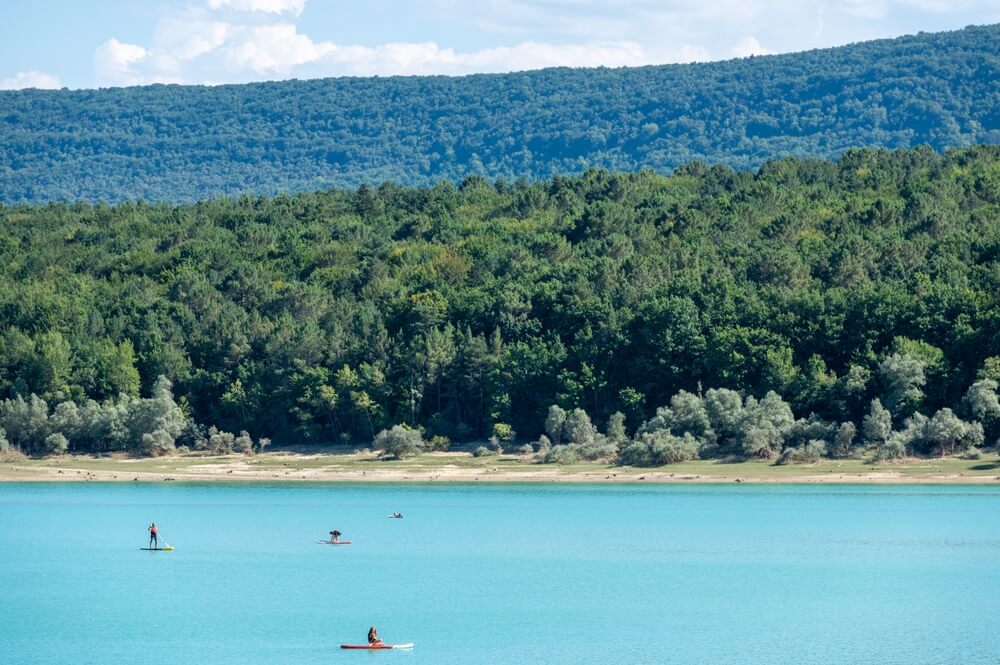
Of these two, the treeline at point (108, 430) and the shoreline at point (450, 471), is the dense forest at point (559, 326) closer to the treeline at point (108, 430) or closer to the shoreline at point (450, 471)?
the treeline at point (108, 430)

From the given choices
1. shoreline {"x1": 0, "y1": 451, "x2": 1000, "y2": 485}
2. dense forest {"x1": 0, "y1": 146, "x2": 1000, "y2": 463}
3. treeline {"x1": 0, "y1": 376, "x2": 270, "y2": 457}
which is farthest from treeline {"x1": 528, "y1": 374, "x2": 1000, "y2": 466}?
treeline {"x1": 0, "y1": 376, "x2": 270, "y2": 457}

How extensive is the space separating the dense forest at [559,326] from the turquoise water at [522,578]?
928 cm

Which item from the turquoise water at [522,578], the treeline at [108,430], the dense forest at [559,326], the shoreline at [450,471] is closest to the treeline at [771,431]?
the dense forest at [559,326]

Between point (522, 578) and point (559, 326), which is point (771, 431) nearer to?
point (559, 326)

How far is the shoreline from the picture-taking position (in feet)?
300

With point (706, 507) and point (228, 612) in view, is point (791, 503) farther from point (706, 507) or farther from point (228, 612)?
point (228, 612)

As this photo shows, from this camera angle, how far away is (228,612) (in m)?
55.0

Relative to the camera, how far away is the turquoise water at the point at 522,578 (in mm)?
49219

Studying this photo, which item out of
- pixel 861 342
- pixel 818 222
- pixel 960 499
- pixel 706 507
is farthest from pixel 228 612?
pixel 818 222

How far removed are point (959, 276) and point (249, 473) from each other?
44989 mm

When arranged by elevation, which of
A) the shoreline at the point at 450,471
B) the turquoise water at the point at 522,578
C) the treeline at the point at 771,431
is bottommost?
the turquoise water at the point at 522,578

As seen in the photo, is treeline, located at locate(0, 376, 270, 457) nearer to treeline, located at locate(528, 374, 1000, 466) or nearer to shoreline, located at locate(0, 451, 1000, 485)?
shoreline, located at locate(0, 451, 1000, 485)

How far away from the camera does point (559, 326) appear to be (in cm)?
11569

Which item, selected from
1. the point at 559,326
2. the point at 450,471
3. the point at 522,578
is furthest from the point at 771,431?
the point at 522,578
